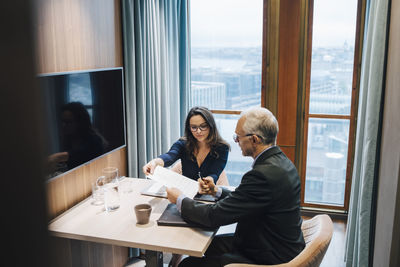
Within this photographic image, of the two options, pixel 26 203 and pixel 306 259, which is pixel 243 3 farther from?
pixel 26 203

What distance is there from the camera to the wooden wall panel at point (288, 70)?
3.71 m

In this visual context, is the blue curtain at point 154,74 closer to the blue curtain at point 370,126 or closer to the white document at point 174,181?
the white document at point 174,181

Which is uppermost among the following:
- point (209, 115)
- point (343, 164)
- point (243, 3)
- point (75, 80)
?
point (243, 3)

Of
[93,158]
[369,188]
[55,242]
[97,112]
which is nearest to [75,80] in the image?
[97,112]

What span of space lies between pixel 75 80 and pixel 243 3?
2.29 m

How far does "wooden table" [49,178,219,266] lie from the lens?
1780 millimetres

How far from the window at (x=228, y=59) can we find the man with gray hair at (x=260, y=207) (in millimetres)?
2114

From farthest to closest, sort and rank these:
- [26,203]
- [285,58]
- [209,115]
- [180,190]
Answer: [285,58], [209,115], [180,190], [26,203]

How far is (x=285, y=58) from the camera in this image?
12.4 feet

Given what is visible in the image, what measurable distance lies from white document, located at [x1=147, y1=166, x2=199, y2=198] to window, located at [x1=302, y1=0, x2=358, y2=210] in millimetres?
2024

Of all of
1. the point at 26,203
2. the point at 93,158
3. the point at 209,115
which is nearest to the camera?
the point at 26,203

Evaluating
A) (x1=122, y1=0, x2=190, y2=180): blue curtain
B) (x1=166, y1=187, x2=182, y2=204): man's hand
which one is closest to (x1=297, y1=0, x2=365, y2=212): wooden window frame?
(x1=122, y1=0, x2=190, y2=180): blue curtain

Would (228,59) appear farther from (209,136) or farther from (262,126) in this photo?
(262,126)

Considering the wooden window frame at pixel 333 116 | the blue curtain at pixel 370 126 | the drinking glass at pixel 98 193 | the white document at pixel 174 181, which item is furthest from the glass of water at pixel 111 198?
the wooden window frame at pixel 333 116
